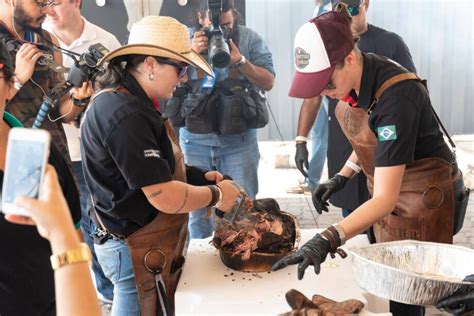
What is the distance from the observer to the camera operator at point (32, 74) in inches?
126

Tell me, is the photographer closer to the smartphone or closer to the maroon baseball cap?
the smartphone

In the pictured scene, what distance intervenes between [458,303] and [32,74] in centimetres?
253

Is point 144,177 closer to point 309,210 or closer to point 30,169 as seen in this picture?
point 30,169

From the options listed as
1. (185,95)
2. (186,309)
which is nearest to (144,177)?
(186,309)

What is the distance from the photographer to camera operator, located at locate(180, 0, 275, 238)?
12.2ft

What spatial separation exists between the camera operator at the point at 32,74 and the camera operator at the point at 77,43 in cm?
20

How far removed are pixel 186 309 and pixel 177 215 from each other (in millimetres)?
431

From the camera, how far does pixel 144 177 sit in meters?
2.15

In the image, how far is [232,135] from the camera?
3.75 m

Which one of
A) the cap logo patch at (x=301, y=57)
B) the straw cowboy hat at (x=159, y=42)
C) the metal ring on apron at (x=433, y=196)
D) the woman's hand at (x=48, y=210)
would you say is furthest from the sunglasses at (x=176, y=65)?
the woman's hand at (x=48, y=210)

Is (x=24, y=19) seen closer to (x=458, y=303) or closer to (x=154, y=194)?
(x=154, y=194)

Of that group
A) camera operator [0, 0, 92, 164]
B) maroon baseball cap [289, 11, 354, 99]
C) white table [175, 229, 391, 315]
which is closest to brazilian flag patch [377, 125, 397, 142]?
maroon baseball cap [289, 11, 354, 99]

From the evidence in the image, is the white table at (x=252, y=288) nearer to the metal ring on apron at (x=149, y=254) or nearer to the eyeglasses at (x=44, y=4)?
the metal ring on apron at (x=149, y=254)

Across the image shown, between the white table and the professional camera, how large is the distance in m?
1.34
